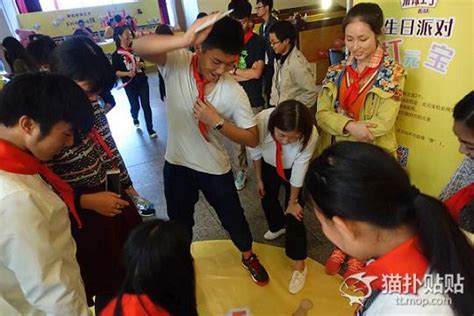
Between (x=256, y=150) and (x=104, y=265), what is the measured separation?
0.94 metres

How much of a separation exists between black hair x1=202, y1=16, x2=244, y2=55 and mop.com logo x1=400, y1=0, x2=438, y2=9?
3.35ft

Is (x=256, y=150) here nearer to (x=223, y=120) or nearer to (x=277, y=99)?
(x=223, y=120)

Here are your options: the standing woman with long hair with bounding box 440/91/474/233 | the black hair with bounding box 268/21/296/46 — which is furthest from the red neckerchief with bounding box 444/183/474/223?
the black hair with bounding box 268/21/296/46

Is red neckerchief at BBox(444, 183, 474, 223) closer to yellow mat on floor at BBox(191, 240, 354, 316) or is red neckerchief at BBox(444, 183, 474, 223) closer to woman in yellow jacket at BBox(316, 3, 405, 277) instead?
woman in yellow jacket at BBox(316, 3, 405, 277)

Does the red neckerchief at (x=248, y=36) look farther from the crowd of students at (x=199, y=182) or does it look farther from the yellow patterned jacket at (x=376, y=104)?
the yellow patterned jacket at (x=376, y=104)

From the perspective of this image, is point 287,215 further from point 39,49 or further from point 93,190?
point 39,49

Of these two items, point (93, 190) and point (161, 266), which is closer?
point (161, 266)

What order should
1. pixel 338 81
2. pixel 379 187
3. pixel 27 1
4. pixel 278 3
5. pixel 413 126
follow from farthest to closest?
pixel 278 3 < pixel 27 1 < pixel 413 126 < pixel 338 81 < pixel 379 187

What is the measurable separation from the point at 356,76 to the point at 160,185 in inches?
77.3

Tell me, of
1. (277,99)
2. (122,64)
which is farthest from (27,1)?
(277,99)

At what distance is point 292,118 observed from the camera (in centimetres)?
158

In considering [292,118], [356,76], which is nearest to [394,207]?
[292,118]

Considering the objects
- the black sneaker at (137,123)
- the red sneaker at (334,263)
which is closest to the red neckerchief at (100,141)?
the red sneaker at (334,263)

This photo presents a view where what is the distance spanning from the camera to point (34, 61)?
2.42 meters
